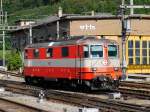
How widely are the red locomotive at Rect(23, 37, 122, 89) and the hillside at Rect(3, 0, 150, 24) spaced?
78314 millimetres

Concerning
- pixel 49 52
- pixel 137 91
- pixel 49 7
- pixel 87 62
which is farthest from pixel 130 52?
pixel 49 7

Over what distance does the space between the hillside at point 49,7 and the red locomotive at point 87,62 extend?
3083 inches

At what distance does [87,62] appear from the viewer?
83.1ft

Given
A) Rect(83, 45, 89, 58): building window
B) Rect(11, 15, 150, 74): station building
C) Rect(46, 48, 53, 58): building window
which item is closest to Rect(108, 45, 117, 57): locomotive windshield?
Rect(83, 45, 89, 58): building window

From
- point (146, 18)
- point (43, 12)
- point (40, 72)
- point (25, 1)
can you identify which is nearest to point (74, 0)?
point (43, 12)

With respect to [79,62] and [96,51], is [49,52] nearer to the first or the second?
[79,62]

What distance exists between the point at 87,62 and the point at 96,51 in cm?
87

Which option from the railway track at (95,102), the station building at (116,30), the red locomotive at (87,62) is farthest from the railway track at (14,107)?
the station building at (116,30)

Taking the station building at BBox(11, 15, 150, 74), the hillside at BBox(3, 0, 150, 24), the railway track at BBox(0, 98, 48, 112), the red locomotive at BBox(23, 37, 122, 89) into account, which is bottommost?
the railway track at BBox(0, 98, 48, 112)

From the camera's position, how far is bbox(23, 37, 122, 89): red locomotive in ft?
82.9

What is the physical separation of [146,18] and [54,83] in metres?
22.1

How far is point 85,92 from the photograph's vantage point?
26.3m

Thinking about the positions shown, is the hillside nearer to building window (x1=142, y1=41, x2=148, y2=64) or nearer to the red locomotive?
building window (x1=142, y1=41, x2=148, y2=64)

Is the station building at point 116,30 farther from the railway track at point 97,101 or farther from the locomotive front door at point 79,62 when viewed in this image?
the locomotive front door at point 79,62
